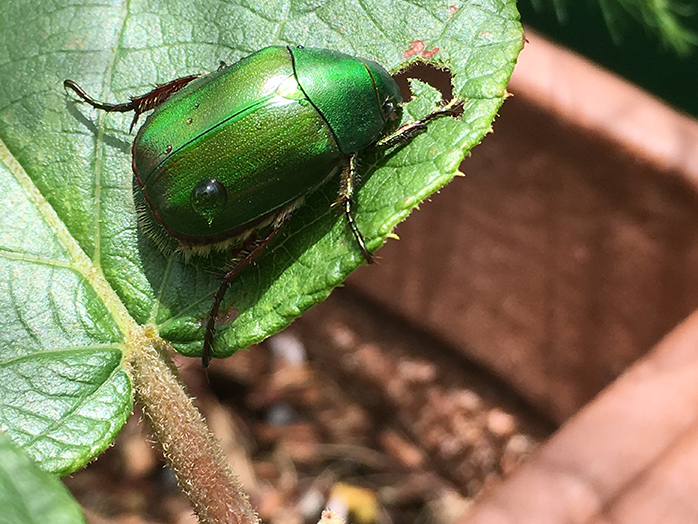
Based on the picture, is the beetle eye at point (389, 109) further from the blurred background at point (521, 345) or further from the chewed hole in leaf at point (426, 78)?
the blurred background at point (521, 345)

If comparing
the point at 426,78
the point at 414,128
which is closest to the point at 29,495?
the point at 414,128

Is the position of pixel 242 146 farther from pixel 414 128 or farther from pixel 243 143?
pixel 414 128

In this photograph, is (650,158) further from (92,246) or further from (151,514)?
(151,514)

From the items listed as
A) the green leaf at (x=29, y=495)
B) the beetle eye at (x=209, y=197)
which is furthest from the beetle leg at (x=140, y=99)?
the green leaf at (x=29, y=495)

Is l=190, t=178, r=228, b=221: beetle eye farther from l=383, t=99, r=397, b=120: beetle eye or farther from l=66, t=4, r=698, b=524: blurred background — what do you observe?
l=66, t=4, r=698, b=524: blurred background

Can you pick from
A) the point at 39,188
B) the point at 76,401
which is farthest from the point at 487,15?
the point at 76,401

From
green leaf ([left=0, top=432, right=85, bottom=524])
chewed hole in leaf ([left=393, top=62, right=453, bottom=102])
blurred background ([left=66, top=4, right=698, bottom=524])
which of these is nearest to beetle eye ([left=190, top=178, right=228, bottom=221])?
chewed hole in leaf ([left=393, top=62, right=453, bottom=102])
